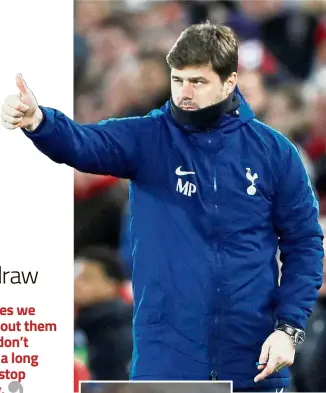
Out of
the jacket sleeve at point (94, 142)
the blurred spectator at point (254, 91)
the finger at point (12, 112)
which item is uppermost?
the blurred spectator at point (254, 91)

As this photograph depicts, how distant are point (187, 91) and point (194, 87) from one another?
2 cm

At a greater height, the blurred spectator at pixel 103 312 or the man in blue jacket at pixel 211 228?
the man in blue jacket at pixel 211 228

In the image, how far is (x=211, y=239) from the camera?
7.73ft

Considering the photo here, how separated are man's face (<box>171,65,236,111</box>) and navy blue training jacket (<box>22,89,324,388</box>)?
2.3 inches

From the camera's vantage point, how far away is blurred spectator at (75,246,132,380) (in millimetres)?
3254

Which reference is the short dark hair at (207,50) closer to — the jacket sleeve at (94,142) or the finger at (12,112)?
the jacket sleeve at (94,142)

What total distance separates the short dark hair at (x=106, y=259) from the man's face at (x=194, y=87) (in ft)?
4.10

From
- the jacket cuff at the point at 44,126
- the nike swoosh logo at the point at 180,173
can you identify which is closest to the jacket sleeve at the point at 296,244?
the nike swoosh logo at the point at 180,173

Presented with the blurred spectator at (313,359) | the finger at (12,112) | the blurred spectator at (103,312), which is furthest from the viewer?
the blurred spectator at (103,312)

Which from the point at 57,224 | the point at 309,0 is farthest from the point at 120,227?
the point at 309,0

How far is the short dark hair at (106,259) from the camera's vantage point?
3.55 meters

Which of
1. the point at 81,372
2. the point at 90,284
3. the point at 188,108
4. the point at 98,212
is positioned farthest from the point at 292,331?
the point at 98,212

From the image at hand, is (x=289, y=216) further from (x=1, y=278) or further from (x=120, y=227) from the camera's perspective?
(x=120, y=227)

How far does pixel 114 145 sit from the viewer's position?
7.72ft
